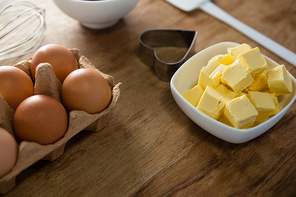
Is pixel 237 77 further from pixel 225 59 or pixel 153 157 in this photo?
pixel 153 157

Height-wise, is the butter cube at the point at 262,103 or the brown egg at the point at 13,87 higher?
the brown egg at the point at 13,87

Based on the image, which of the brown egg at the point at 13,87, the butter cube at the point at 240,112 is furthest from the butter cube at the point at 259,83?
the brown egg at the point at 13,87

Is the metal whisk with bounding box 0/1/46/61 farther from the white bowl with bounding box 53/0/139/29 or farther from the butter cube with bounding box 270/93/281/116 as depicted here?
the butter cube with bounding box 270/93/281/116

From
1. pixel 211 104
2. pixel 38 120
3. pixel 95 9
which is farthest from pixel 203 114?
pixel 95 9

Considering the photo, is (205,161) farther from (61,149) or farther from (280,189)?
(61,149)

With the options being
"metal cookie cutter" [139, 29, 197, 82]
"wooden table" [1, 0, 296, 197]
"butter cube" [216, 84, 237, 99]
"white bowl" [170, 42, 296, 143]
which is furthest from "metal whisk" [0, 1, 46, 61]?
"butter cube" [216, 84, 237, 99]

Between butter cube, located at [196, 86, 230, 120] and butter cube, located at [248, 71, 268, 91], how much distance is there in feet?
0.40

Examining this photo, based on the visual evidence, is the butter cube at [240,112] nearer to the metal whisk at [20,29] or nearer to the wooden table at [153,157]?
the wooden table at [153,157]

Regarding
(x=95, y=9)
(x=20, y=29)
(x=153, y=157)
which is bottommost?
(x=153, y=157)

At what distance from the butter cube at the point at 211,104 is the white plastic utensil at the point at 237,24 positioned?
45cm

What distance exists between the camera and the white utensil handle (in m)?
1.01

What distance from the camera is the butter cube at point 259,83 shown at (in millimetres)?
777

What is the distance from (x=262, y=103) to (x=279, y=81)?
0.26 ft

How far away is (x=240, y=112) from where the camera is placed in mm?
679
